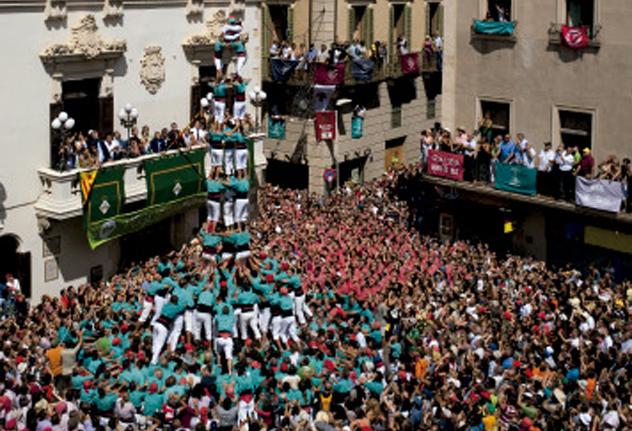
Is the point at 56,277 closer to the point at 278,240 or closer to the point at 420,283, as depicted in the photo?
the point at 278,240

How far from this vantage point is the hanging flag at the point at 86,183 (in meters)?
31.1

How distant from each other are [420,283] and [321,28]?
16.5 m

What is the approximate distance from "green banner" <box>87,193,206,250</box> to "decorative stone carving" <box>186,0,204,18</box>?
19.6 feet

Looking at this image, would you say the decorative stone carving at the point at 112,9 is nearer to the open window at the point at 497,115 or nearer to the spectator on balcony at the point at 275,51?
the spectator on balcony at the point at 275,51

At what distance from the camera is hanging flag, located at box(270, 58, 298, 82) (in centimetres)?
4256

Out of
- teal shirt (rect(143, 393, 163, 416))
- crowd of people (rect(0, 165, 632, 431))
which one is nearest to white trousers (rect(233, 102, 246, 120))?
crowd of people (rect(0, 165, 632, 431))

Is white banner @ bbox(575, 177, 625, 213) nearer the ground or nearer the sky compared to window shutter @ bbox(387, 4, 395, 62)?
nearer the ground

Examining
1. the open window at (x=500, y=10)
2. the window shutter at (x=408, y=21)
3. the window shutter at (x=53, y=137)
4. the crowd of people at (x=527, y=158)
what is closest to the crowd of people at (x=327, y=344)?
the crowd of people at (x=527, y=158)

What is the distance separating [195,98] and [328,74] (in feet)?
23.0

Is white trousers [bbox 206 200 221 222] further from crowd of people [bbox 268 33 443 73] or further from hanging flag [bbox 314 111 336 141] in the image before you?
crowd of people [bbox 268 33 443 73]

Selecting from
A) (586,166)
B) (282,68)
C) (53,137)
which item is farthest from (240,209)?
(282,68)

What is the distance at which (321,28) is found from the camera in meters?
43.0

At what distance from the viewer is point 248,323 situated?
2591cm

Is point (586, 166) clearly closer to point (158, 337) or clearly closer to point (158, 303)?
point (158, 303)
